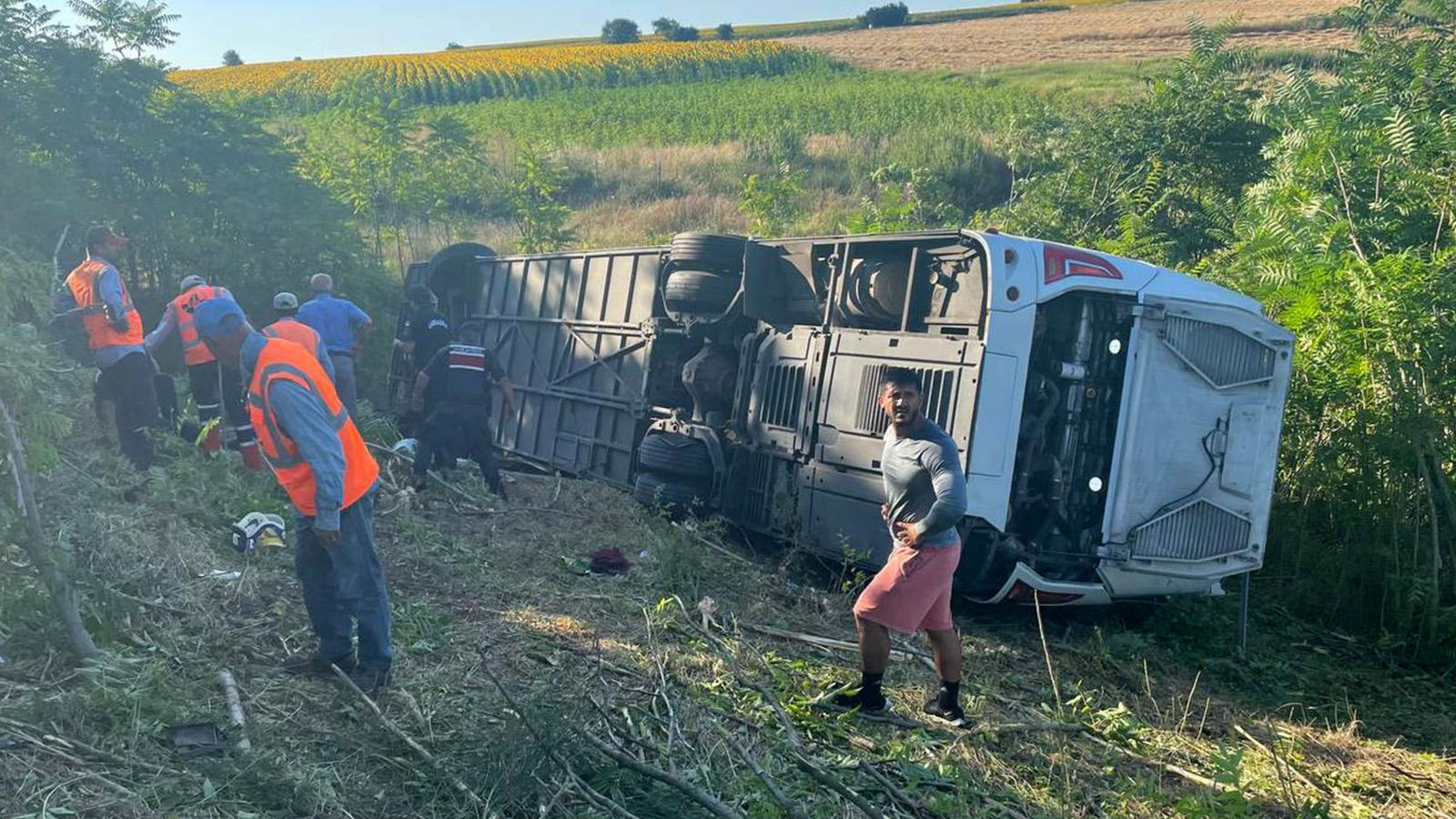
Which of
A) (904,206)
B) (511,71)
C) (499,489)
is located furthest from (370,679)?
(511,71)

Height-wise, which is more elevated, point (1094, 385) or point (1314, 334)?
point (1314, 334)

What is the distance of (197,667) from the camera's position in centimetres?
501

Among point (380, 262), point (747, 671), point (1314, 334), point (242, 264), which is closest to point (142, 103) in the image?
point (242, 264)

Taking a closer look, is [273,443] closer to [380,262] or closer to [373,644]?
[373,644]

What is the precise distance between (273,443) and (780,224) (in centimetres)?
1573

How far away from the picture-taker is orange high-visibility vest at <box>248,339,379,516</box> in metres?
4.96

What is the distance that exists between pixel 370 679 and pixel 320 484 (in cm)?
90

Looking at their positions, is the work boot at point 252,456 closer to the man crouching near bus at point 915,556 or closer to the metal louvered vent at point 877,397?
the metal louvered vent at point 877,397

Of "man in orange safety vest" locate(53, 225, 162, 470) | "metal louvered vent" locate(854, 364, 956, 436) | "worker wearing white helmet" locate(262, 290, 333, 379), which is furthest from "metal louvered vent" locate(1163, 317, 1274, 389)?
"man in orange safety vest" locate(53, 225, 162, 470)

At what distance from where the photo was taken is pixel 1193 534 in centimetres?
698

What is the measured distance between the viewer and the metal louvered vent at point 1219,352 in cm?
689

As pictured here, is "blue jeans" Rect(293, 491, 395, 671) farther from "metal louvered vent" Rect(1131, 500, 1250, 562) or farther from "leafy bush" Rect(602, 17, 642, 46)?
"leafy bush" Rect(602, 17, 642, 46)

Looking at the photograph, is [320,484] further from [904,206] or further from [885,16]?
[885,16]

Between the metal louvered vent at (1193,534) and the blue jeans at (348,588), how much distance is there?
14.1 ft
